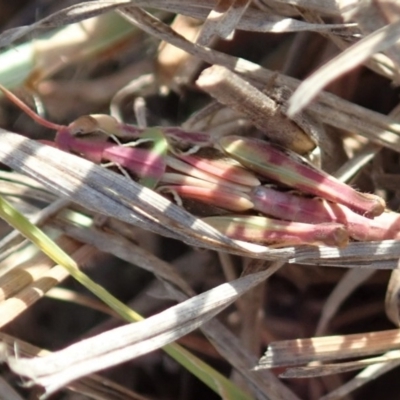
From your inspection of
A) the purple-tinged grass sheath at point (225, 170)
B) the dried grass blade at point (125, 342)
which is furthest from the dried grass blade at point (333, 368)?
→ the purple-tinged grass sheath at point (225, 170)

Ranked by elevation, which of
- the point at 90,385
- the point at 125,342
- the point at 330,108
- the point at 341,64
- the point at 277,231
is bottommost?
the point at 90,385

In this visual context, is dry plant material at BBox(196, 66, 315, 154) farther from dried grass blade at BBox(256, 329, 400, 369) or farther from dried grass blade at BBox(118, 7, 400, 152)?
dried grass blade at BBox(256, 329, 400, 369)

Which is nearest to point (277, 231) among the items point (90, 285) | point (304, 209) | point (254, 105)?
point (304, 209)

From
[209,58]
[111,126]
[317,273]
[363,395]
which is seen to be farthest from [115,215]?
[363,395]

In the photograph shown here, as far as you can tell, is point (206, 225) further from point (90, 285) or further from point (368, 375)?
point (368, 375)

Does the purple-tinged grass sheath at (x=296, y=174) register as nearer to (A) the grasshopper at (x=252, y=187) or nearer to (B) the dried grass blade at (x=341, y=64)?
(A) the grasshopper at (x=252, y=187)

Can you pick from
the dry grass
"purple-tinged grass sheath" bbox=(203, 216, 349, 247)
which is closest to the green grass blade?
the dry grass

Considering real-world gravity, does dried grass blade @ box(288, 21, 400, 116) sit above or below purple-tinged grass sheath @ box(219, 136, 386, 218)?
above
